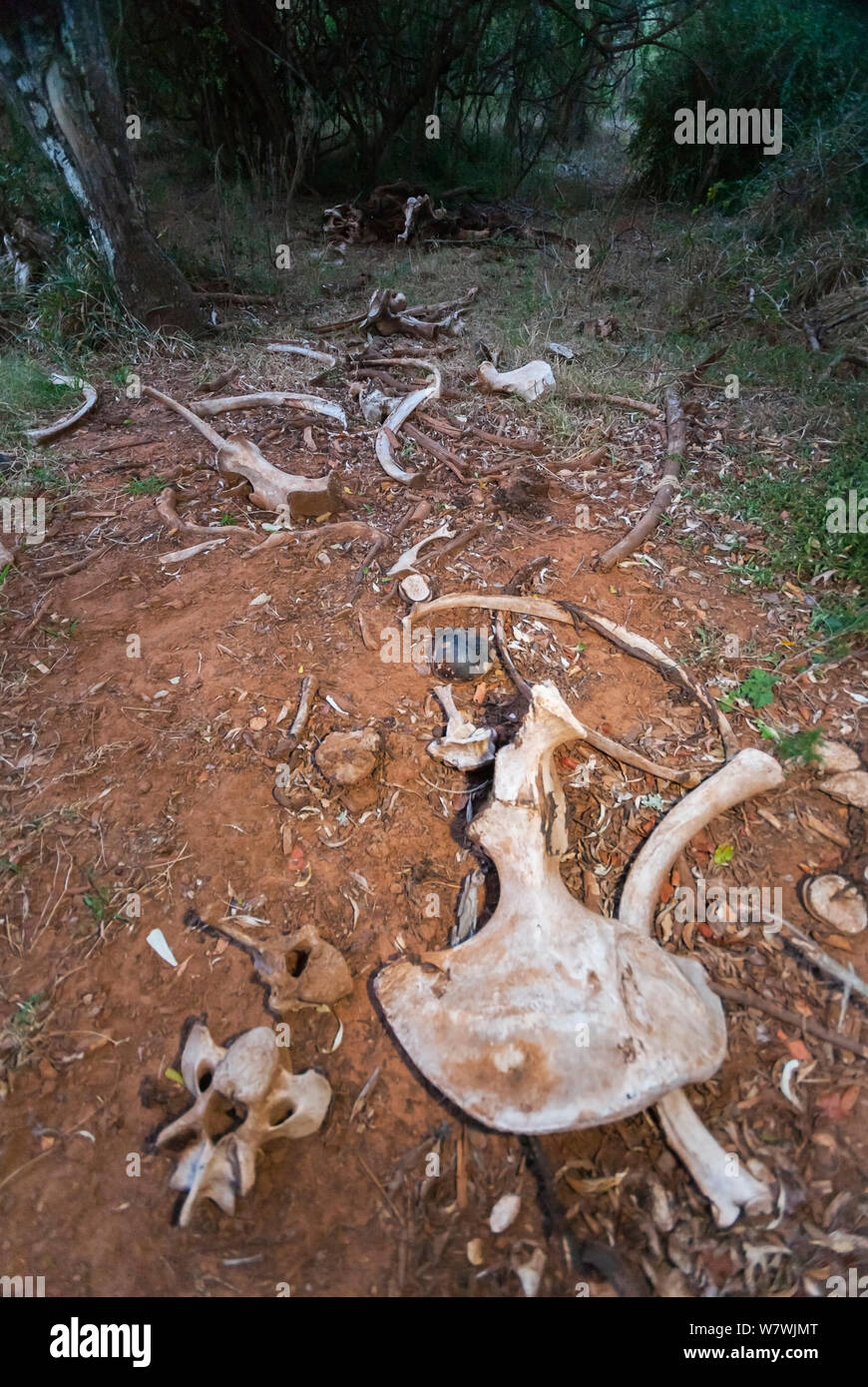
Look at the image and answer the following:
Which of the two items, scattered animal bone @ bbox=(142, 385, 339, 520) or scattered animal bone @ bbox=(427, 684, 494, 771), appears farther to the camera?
scattered animal bone @ bbox=(142, 385, 339, 520)

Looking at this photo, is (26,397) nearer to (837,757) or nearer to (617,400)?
(617,400)

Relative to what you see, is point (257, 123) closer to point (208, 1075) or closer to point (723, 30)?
point (723, 30)

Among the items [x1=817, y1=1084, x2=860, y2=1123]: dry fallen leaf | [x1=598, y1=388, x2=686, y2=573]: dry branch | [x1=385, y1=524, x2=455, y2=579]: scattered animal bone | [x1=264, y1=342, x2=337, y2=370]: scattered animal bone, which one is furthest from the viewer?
[x1=264, y1=342, x2=337, y2=370]: scattered animal bone

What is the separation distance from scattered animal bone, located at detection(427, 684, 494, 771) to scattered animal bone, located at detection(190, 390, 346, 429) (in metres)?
2.84

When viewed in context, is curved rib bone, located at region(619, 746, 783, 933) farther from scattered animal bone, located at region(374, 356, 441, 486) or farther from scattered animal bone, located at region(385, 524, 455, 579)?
scattered animal bone, located at region(374, 356, 441, 486)

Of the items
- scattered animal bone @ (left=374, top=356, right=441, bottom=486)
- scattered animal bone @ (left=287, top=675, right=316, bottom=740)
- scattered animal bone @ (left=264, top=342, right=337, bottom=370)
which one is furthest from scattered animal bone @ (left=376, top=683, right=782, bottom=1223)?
scattered animal bone @ (left=264, top=342, right=337, bottom=370)

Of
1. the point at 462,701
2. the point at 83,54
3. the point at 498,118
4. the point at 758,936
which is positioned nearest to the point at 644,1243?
the point at 758,936

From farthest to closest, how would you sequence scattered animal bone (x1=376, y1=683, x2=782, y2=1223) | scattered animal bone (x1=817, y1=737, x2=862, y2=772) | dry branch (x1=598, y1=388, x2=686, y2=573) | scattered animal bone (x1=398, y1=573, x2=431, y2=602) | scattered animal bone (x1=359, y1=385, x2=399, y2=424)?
1. scattered animal bone (x1=359, y1=385, x2=399, y2=424)
2. dry branch (x1=598, y1=388, x2=686, y2=573)
3. scattered animal bone (x1=398, y1=573, x2=431, y2=602)
4. scattered animal bone (x1=817, y1=737, x2=862, y2=772)
5. scattered animal bone (x1=376, y1=683, x2=782, y2=1223)

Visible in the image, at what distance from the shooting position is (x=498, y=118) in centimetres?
1070

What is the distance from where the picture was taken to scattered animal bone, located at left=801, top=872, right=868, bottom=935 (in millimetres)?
2010

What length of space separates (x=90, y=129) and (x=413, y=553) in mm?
4315

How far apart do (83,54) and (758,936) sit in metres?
6.56

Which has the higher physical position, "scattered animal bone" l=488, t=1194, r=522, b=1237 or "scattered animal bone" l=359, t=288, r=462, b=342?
"scattered animal bone" l=359, t=288, r=462, b=342

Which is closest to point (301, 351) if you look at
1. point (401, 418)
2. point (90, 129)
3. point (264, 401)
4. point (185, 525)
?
point (264, 401)
